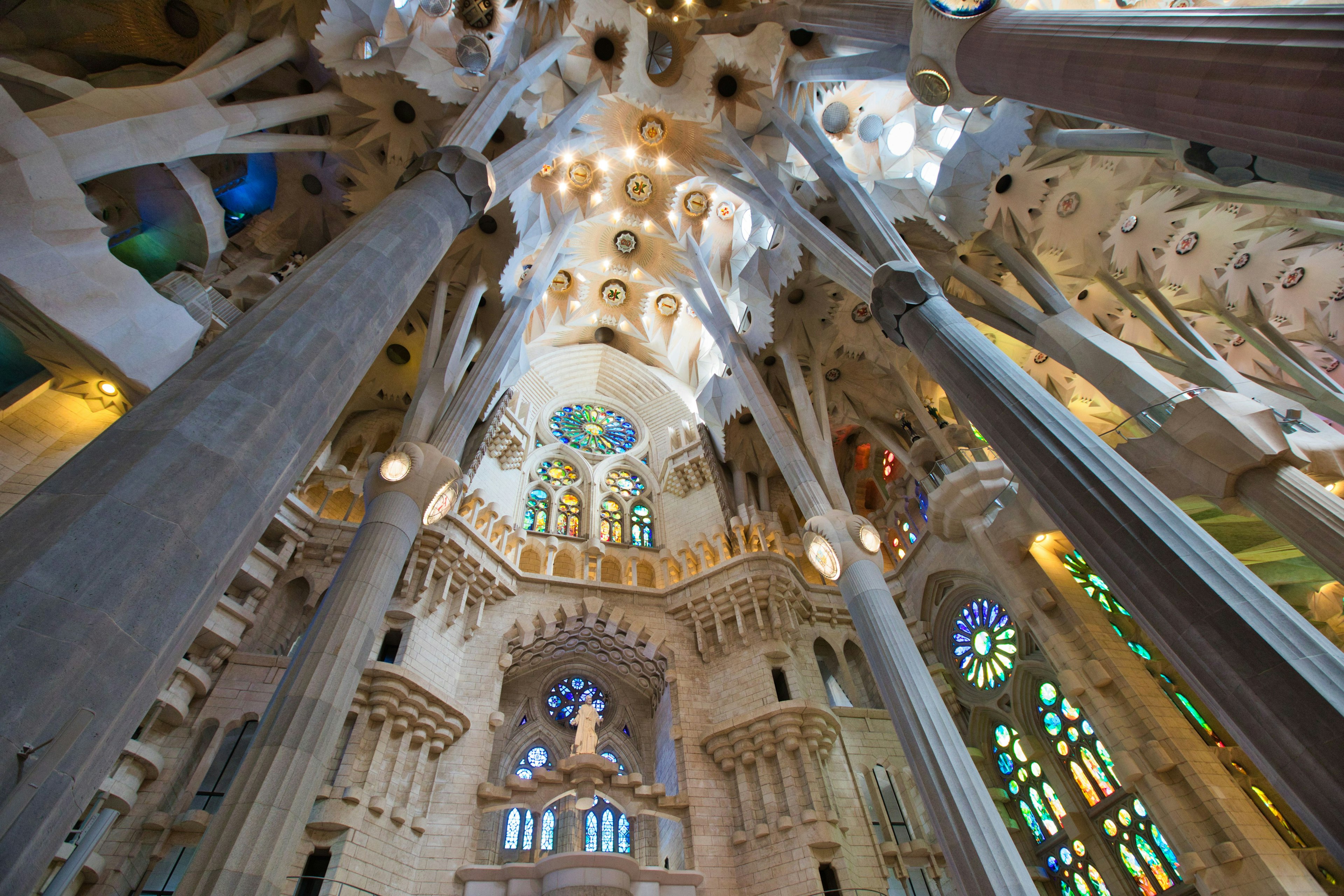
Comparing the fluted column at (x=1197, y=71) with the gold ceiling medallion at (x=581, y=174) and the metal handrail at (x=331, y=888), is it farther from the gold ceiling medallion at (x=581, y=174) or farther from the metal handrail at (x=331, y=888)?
the gold ceiling medallion at (x=581, y=174)

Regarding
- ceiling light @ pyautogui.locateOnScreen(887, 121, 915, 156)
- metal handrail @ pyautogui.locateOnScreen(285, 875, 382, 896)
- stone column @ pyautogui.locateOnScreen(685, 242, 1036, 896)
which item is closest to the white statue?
metal handrail @ pyautogui.locateOnScreen(285, 875, 382, 896)

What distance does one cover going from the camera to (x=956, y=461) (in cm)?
1194

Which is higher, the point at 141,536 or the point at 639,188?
the point at 639,188

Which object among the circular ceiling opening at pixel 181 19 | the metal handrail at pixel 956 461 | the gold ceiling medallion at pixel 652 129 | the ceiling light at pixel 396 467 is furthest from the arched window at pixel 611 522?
the circular ceiling opening at pixel 181 19

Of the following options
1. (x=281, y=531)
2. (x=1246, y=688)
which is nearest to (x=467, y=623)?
(x=281, y=531)

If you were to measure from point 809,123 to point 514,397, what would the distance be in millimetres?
9198

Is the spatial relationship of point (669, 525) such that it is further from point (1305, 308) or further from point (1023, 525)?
point (1305, 308)

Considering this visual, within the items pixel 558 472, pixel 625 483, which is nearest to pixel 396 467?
pixel 558 472

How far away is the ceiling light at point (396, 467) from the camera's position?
844 cm

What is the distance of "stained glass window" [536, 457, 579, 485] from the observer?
16.5 metres

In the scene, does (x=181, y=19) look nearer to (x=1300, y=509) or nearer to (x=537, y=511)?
(x=537, y=511)

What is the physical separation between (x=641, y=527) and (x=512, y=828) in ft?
Answer: 24.3

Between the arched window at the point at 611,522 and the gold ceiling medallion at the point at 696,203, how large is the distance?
7.83m

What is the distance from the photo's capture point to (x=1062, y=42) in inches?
208
